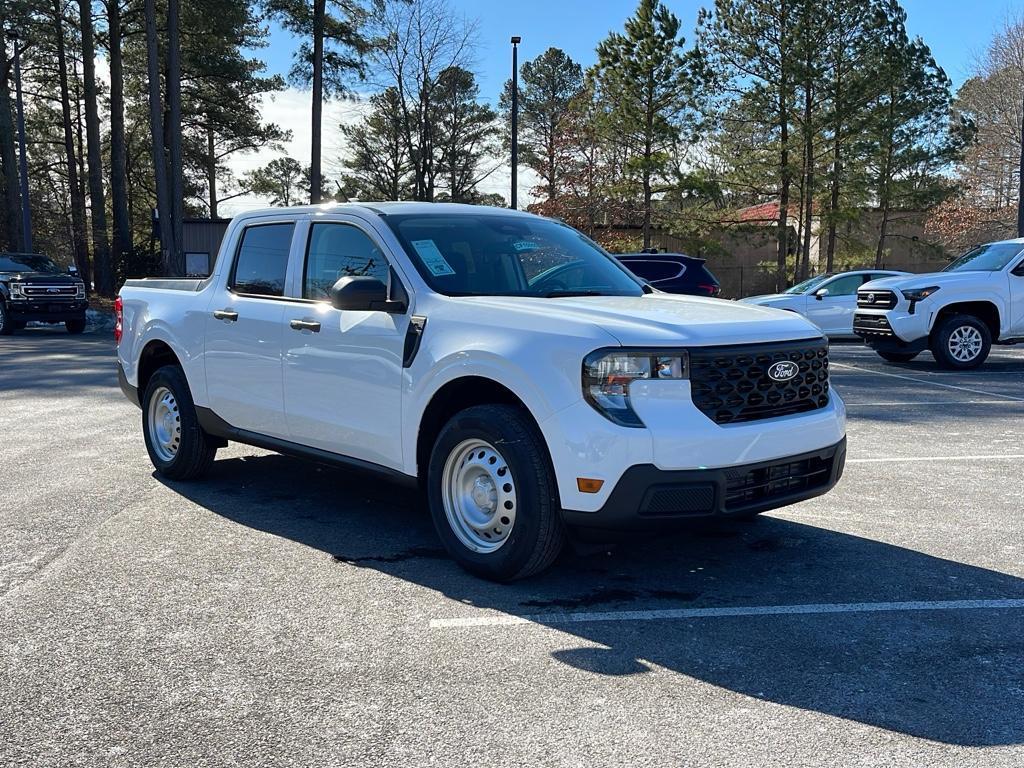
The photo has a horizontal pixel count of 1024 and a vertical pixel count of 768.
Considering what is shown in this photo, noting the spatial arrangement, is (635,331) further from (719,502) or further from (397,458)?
(397,458)

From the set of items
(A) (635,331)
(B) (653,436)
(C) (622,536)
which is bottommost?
(C) (622,536)

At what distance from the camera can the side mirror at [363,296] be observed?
5.05 metres

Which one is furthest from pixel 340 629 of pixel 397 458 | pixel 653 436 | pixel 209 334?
pixel 209 334

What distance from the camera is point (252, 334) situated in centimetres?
611

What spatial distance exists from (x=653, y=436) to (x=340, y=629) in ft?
5.15

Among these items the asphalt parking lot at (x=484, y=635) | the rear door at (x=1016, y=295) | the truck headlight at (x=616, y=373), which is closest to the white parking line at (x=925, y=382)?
the rear door at (x=1016, y=295)

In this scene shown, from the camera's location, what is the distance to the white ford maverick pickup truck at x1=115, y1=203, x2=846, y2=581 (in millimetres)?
4312

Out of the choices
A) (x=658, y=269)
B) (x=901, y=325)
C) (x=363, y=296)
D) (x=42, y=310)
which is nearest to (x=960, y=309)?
(x=901, y=325)

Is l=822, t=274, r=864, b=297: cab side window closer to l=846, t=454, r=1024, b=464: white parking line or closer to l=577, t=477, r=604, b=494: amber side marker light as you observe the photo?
l=846, t=454, r=1024, b=464: white parking line

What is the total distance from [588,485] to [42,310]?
2135cm

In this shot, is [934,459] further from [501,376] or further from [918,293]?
[918,293]

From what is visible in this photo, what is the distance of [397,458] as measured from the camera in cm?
520

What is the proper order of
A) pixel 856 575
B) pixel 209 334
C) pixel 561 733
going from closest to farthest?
1. pixel 561 733
2. pixel 856 575
3. pixel 209 334

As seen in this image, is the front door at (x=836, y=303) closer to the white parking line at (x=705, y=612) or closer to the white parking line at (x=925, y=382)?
the white parking line at (x=925, y=382)
